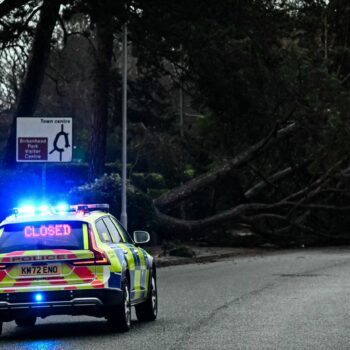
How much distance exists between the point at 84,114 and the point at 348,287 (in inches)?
1890

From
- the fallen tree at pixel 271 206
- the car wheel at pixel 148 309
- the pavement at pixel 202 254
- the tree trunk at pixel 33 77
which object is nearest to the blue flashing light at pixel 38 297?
the car wheel at pixel 148 309

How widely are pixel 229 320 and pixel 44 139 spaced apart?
9.47 meters

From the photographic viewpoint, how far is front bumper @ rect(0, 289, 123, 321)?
11438 millimetres

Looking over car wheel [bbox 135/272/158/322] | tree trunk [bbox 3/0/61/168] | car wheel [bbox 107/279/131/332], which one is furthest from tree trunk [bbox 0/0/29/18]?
car wheel [bbox 107/279/131/332]

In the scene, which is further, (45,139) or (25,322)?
(45,139)

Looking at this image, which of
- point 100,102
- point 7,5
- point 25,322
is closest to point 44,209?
point 25,322

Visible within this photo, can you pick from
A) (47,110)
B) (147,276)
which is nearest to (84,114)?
(47,110)

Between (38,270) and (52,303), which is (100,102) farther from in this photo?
(52,303)

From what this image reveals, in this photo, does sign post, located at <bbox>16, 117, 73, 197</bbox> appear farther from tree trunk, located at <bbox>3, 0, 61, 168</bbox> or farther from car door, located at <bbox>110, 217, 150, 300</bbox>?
tree trunk, located at <bbox>3, 0, 61, 168</bbox>

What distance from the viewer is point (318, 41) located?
1487 inches

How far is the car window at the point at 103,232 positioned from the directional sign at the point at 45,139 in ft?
30.1

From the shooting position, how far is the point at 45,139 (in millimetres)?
21984

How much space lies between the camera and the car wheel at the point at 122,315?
39.2 feet

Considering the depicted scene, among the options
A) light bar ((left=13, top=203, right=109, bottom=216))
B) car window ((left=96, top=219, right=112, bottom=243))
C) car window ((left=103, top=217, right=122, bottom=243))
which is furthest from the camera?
car window ((left=103, top=217, right=122, bottom=243))
